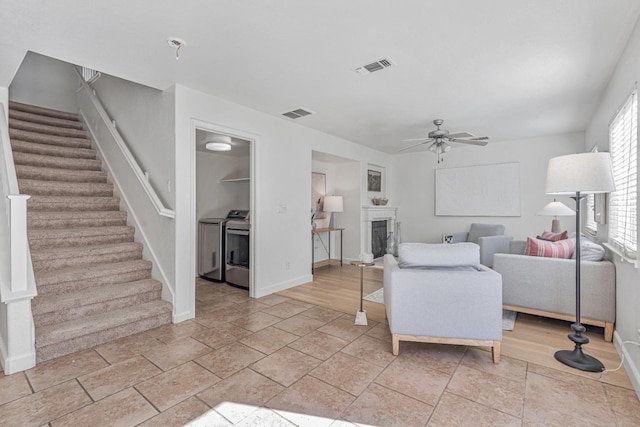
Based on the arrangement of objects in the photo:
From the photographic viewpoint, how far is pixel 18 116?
14.6ft

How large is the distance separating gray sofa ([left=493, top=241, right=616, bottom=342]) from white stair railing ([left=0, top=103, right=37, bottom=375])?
4.09 metres

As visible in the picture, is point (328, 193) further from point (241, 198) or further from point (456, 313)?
point (456, 313)

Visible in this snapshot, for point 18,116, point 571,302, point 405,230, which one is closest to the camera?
point 571,302

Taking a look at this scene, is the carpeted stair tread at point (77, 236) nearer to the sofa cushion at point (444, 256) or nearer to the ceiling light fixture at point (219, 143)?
the ceiling light fixture at point (219, 143)

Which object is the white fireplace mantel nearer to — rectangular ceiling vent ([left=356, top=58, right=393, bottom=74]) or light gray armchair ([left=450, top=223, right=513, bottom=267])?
light gray armchair ([left=450, top=223, right=513, bottom=267])

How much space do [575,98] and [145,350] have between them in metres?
5.14

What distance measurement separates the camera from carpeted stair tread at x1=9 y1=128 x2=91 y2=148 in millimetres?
4135

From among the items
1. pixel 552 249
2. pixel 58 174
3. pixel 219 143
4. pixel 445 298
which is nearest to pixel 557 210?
pixel 552 249

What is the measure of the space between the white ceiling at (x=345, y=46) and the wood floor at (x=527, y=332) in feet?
7.97

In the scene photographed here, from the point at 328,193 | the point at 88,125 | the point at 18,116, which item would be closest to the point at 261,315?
the point at 328,193

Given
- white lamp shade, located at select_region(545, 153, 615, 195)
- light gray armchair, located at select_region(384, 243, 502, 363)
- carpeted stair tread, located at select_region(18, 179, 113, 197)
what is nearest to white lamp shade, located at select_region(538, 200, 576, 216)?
white lamp shade, located at select_region(545, 153, 615, 195)

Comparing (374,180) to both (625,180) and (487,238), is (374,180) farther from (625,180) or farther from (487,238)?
(625,180)

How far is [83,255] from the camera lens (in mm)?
3264

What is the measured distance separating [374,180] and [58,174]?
525 centimetres
